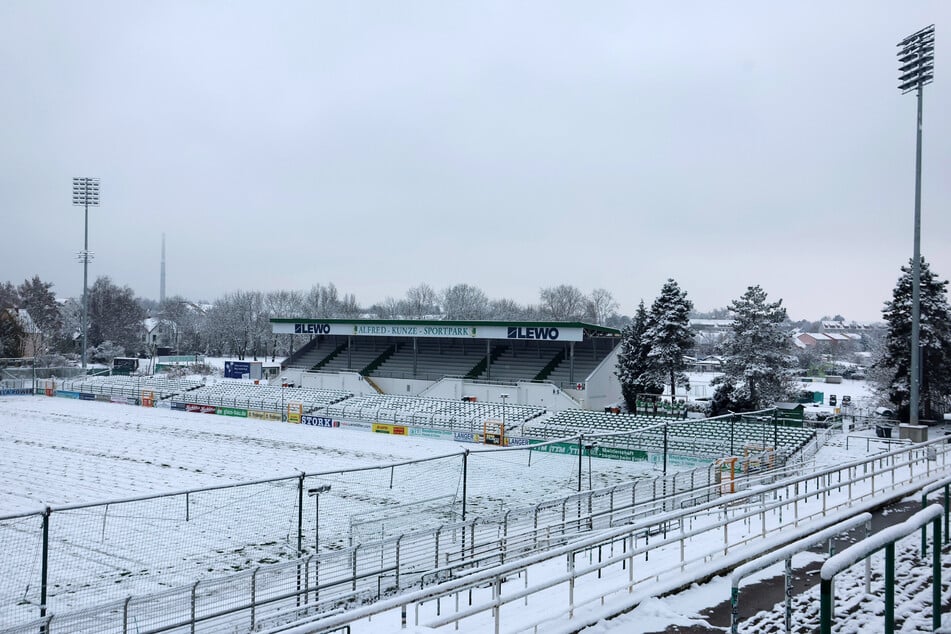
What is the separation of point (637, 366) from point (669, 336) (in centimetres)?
288

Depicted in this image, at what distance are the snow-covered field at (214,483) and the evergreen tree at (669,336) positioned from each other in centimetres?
1422

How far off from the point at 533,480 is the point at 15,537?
51.9ft

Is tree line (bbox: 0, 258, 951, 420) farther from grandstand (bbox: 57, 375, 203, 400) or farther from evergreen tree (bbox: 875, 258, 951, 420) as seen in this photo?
grandstand (bbox: 57, 375, 203, 400)

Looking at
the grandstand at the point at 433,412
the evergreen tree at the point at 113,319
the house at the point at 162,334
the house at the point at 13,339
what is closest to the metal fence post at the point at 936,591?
the grandstand at the point at 433,412

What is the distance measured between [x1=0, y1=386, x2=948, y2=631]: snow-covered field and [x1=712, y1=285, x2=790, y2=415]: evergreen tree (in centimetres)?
1154

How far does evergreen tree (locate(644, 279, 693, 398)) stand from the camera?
142ft

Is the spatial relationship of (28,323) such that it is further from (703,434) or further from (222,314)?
(703,434)

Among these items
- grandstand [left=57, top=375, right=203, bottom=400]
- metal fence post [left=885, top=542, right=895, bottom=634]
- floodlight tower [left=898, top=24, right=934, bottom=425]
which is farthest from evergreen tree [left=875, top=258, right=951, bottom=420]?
grandstand [left=57, top=375, right=203, bottom=400]

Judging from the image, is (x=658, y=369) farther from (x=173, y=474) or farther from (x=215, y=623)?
(x=215, y=623)

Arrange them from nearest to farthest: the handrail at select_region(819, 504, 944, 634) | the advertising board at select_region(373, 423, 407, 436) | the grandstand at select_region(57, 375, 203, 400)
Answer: the handrail at select_region(819, 504, 944, 634)
the advertising board at select_region(373, 423, 407, 436)
the grandstand at select_region(57, 375, 203, 400)

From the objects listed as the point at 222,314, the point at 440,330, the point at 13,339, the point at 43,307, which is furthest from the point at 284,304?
the point at 440,330

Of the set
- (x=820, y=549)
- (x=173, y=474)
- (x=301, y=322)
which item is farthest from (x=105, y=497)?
(x=301, y=322)

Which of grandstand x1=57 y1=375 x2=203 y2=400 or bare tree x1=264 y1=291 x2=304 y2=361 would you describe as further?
bare tree x1=264 y1=291 x2=304 y2=361

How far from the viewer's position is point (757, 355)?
39656 millimetres
